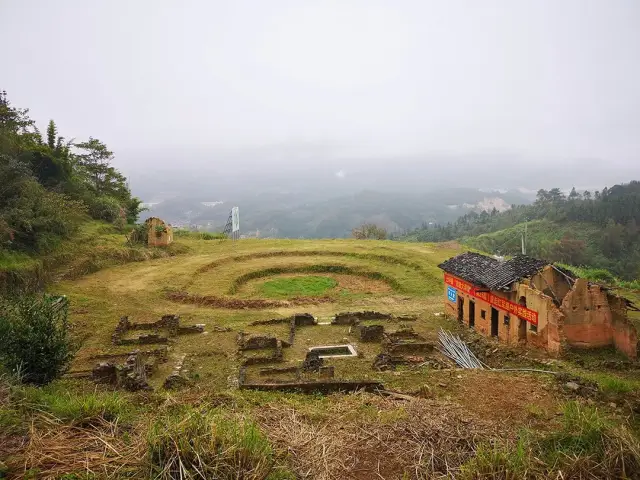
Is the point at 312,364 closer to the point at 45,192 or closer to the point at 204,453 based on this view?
the point at 204,453

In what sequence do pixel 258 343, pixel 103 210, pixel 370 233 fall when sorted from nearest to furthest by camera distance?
1. pixel 258 343
2. pixel 103 210
3. pixel 370 233

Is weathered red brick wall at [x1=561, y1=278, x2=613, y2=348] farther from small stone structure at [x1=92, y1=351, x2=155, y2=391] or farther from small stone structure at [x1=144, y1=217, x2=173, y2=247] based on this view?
small stone structure at [x1=144, y1=217, x2=173, y2=247]

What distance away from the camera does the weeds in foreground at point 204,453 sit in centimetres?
520

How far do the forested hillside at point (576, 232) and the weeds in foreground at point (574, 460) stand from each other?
28.4m

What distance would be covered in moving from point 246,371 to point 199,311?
9.18 m

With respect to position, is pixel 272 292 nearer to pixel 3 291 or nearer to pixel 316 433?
pixel 3 291

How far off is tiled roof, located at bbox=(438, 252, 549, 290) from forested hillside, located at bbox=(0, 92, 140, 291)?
78.0 ft

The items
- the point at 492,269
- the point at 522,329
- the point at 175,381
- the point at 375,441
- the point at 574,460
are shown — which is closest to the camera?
→ the point at 574,460

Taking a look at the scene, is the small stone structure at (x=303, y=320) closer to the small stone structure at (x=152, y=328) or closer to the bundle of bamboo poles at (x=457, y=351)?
the small stone structure at (x=152, y=328)

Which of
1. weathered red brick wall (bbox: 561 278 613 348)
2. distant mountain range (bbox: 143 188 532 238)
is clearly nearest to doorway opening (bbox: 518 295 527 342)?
weathered red brick wall (bbox: 561 278 613 348)

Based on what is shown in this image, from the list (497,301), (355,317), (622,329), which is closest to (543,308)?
(497,301)

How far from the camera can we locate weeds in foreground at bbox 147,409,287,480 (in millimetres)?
5195

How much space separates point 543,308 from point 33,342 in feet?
53.4

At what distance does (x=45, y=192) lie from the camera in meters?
31.9
